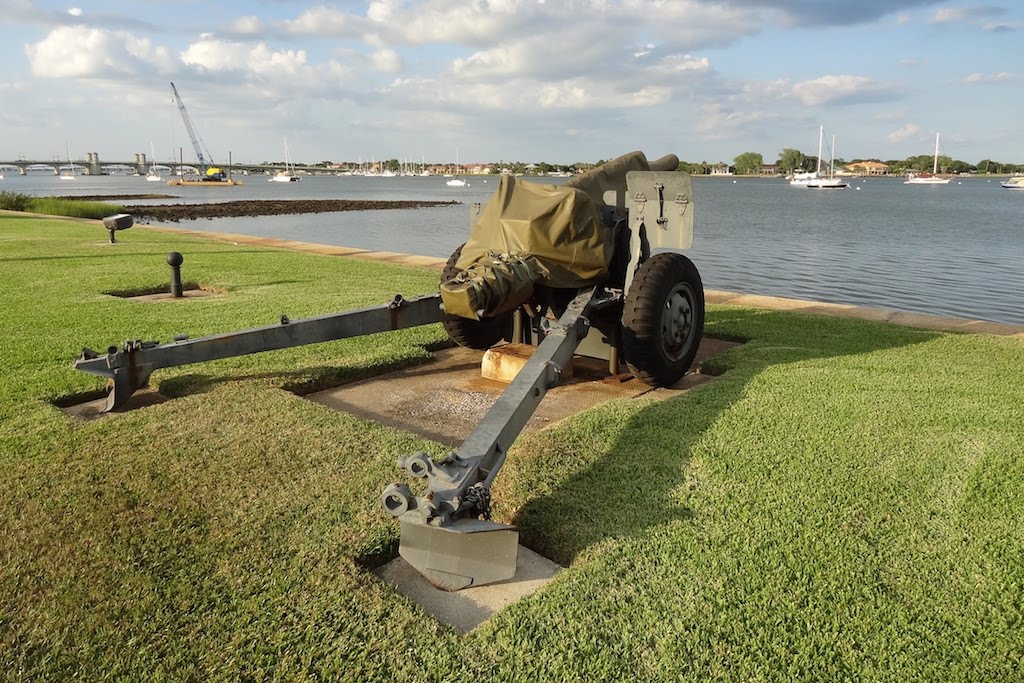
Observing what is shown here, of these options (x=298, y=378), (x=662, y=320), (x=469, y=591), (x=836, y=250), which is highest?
(x=662, y=320)

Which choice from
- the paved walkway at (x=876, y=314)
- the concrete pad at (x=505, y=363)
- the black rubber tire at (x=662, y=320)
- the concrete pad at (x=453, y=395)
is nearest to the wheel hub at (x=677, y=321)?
the black rubber tire at (x=662, y=320)

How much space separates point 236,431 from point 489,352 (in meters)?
2.07

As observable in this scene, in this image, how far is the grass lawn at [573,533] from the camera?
2.48m

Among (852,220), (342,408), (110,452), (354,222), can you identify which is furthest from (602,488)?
(852,220)

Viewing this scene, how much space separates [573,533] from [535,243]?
245 centimetres

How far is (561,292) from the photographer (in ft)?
18.5

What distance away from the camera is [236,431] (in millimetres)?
4492

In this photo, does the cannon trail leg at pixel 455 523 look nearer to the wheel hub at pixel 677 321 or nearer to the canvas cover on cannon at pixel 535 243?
the canvas cover on cannon at pixel 535 243

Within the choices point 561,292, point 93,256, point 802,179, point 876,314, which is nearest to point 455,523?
point 561,292

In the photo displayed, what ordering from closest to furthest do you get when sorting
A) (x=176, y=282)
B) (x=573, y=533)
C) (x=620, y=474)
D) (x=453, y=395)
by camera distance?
(x=573, y=533) < (x=620, y=474) < (x=453, y=395) < (x=176, y=282)

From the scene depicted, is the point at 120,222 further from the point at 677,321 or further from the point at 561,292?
the point at 677,321

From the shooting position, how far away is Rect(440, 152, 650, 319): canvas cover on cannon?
195 inches

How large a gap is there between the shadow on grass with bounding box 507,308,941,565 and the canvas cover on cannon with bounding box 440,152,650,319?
3.46 feet

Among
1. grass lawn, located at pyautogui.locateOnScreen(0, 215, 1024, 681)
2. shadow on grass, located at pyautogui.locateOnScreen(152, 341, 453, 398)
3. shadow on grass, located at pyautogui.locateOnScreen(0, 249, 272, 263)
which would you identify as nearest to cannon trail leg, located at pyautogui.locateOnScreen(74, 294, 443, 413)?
grass lawn, located at pyautogui.locateOnScreen(0, 215, 1024, 681)
